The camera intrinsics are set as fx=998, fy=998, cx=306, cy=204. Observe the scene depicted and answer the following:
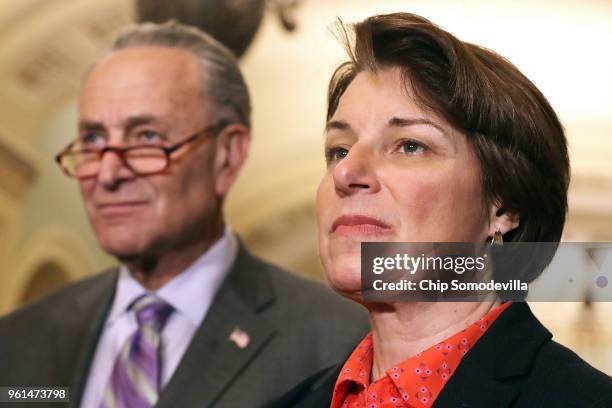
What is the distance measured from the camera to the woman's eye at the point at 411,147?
1309mm

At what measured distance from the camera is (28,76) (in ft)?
11.3

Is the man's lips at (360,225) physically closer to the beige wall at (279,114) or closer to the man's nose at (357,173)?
the man's nose at (357,173)

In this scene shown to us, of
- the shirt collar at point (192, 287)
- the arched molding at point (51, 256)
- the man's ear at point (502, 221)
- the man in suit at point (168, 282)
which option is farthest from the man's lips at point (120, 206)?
the arched molding at point (51, 256)

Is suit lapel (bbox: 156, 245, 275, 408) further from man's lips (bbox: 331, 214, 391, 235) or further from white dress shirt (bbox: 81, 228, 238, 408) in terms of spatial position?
man's lips (bbox: 331, 214, 391, 235)

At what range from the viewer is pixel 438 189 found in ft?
4.20

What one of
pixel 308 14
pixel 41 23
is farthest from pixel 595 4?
pixel 41 23

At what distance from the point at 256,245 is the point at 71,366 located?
1.23 metres

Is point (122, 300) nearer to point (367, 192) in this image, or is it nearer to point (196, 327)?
point (196, 327)

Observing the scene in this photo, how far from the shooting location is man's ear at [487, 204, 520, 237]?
133 cm

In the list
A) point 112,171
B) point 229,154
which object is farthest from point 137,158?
point 229,154

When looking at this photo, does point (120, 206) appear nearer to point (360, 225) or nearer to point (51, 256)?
point (360, 225)

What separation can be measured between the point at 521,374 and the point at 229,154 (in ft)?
3.15

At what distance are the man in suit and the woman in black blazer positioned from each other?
0.44m

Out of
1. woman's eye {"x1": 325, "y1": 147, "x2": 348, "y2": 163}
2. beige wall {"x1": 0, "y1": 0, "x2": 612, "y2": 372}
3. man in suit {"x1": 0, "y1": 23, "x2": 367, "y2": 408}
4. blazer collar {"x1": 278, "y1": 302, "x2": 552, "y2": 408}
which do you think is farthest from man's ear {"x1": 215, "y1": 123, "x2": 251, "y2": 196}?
blazer collar {"x1": 278, "y1": 302, "x2": 552, "y2": 408}
